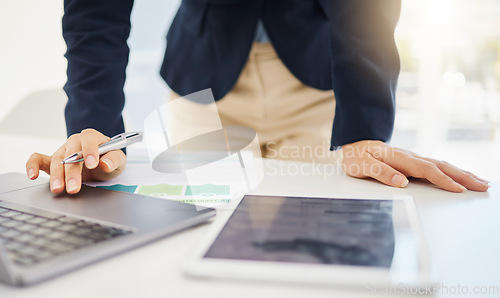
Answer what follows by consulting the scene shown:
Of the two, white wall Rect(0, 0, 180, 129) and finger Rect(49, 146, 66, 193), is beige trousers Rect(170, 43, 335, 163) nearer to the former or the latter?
finger Rect(49, 146, 66, 193)

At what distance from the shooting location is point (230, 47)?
1.00 metres

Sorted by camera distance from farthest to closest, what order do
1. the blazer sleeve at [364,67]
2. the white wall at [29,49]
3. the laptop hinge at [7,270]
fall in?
the white wall at [29,49] → the blazer sleeve at [364,67] → the laptop hinge at [7,270]

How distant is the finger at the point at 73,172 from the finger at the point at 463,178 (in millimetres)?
571

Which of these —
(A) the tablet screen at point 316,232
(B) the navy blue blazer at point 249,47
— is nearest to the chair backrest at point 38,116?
(B) the navy blue blazer at point 249,47

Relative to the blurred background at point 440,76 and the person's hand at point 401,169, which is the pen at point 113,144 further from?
the blurred background at point 440,76

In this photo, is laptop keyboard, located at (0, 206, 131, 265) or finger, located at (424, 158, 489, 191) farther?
finger, located at (424, 158, 489, 191)

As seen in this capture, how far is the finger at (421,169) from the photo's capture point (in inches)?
25.3

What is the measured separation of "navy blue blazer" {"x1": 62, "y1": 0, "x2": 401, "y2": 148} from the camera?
0.81 m

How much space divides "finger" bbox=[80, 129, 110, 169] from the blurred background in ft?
5.15

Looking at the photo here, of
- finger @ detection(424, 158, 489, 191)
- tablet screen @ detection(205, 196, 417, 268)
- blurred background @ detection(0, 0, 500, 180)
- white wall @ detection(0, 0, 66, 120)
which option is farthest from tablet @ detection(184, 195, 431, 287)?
blurred background @ detection(0, 0, 500, 180)

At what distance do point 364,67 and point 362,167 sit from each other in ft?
0.69

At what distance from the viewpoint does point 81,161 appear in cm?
64

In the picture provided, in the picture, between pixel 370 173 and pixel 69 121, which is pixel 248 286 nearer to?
pixel 370 173

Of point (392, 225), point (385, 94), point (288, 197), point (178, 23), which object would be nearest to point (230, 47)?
point (178, 23)
